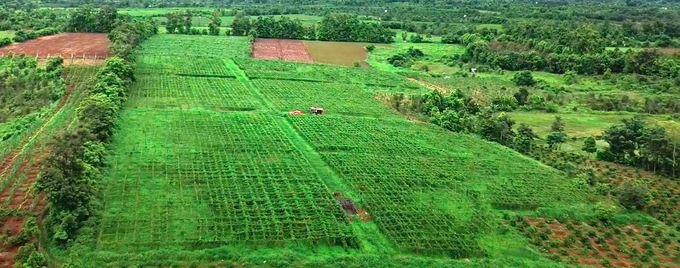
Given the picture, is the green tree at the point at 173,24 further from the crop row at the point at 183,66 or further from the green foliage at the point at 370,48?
the green foliage at the point at 370,48

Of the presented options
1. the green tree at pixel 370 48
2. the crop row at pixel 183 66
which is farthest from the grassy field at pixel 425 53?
the crop row at pixel 183 66

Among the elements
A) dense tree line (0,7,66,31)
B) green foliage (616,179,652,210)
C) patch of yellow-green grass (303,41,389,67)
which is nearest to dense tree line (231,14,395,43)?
patch of yellow-green grass (303,41,389,67)

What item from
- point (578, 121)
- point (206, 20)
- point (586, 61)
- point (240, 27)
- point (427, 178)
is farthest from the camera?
point (206, 20)

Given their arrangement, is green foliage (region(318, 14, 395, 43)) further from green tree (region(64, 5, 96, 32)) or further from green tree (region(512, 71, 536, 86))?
green tree (region(64, 5, 96, 32))

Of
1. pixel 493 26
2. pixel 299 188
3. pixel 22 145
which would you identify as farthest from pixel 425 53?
pixel 22 145

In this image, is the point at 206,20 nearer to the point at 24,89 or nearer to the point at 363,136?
the point at 24,89

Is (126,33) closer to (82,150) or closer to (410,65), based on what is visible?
(410,65)

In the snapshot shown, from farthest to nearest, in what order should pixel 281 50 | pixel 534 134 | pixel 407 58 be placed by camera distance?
pixel 407 58
pixel 281 50
pixel 534 134
